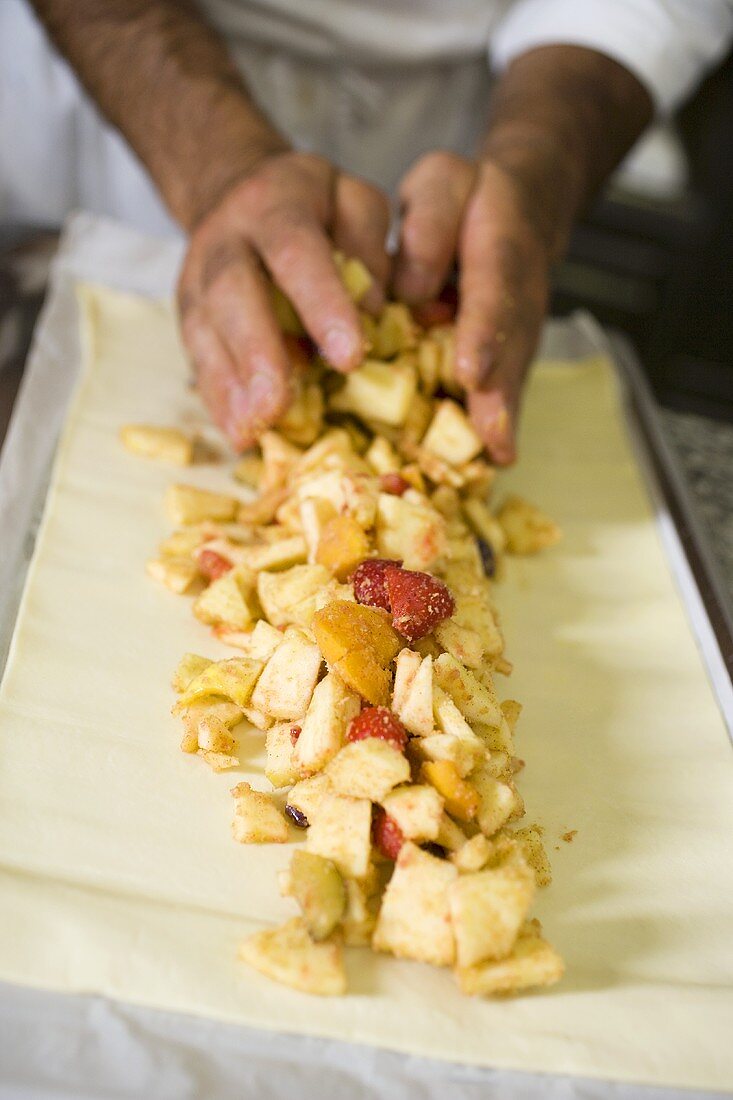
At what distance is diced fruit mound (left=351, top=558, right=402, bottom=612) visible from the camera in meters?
0.95

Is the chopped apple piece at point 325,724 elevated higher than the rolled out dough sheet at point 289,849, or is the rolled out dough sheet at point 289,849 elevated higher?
the chopped apple piece at point 325,724

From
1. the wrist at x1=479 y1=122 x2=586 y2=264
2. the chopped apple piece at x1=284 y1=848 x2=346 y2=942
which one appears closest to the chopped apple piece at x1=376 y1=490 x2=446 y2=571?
the chopped apple piece at x1=284 y1=848 x2=346 y2=942

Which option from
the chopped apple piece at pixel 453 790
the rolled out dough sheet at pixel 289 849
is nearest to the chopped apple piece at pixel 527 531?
the rolled out dough sheet at pixel 289 849

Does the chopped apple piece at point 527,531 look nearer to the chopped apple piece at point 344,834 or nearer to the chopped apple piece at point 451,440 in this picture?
the chopped apple piece at point 451,440

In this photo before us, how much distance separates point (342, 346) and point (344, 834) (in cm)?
58

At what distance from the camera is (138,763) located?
2.94 feet

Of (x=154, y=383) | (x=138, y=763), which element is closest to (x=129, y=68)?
(x=154, y=383)

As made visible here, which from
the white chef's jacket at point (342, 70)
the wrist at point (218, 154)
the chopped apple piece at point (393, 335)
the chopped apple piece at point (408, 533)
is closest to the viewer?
the chopped apple piece at point (408, 533)

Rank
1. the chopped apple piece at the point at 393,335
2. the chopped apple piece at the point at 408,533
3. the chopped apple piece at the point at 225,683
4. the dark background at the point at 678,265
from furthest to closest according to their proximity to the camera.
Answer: the dark background at the point at 678,265 < the chopped apple piece at the point at 393,335 < the chopped apple piece at the point at 408,533 < the chopped apple piece at the point at 225,683

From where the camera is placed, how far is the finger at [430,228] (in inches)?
53.5

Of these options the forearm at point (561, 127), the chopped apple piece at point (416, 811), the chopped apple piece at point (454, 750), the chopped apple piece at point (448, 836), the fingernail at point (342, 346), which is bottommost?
the chopped apple piece at point (448, 836)

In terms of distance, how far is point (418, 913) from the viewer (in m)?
0.76

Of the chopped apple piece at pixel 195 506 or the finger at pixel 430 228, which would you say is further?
the finger at pixel 430 228

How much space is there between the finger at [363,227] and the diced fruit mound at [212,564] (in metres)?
0.39
